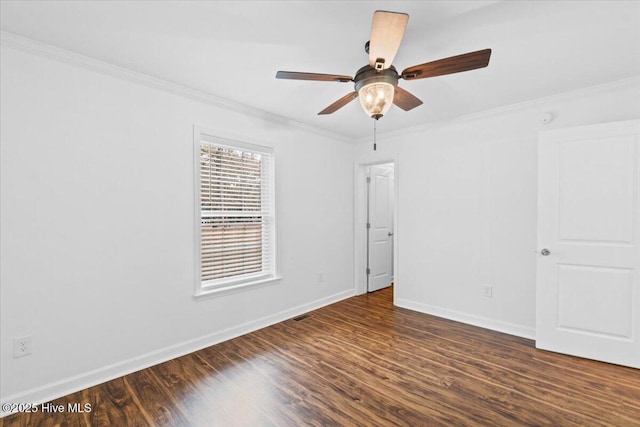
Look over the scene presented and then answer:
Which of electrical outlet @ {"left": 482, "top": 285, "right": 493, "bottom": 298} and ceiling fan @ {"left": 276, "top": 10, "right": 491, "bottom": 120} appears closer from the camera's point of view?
ceiling fan @ {"left": 276, "top": 10, "right": 491, "bottom": 120}

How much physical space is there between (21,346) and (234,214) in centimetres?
185

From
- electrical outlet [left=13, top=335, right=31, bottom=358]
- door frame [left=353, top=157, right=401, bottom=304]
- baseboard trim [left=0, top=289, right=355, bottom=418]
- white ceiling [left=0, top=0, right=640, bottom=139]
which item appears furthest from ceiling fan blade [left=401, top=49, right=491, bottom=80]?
electrical outlet [left=13, top=335, right=31, bottom=358]

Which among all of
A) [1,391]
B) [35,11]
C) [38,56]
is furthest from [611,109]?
[1,391]

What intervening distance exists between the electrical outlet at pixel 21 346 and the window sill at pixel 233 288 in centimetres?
114

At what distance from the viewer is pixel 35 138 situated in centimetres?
203

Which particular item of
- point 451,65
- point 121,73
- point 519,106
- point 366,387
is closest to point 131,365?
point 366,387

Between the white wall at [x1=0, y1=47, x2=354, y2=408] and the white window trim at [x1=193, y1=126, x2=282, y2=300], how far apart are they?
0.06 meters

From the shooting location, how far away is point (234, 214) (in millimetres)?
3180

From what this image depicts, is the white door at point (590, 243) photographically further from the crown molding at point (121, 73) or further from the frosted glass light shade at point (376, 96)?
the crown molding at point (121, 73)

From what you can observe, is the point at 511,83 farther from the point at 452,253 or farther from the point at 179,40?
the point at 179,40

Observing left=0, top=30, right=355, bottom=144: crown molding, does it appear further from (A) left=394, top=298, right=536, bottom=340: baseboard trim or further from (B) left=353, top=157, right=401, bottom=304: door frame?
(A) left=394, top=298, right=536, bottom=340: baseboard trim

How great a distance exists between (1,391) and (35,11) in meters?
2.38

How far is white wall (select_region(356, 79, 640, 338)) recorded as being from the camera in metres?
3.02

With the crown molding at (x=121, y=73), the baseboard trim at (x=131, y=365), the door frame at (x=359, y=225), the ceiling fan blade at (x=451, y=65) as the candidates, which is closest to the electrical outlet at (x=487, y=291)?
the door frame at (x=359, y=225)
